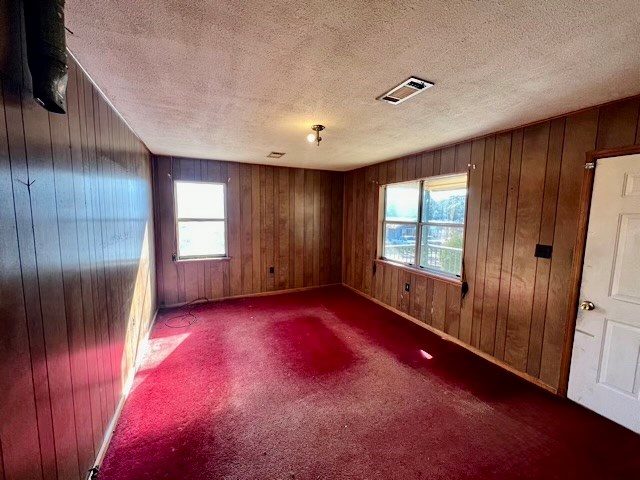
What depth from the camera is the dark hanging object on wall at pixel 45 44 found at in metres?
0.96

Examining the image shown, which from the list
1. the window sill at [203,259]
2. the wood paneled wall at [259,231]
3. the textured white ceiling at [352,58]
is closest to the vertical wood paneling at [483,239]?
the textured white ceiling at [352,58]

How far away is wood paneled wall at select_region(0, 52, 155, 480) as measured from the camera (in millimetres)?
928

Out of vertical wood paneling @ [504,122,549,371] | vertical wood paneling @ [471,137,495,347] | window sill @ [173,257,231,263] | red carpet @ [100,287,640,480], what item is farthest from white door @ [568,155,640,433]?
window sill @ [173,257,231,263]

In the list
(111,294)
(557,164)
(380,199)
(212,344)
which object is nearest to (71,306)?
(111,294)

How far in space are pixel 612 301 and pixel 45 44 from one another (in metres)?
3.58

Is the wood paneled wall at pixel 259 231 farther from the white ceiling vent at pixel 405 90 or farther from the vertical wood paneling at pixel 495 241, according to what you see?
the white ceiling vent at pixel 405 90

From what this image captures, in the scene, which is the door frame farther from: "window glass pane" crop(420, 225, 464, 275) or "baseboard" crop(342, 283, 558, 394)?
"window glass pane" crop(420, 225, 464, 275)

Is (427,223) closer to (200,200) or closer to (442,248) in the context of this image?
(442,248)

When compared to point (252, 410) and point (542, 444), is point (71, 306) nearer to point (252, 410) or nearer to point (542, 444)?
point (252, 410)

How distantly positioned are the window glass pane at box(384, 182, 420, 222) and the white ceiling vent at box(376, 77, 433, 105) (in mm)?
2068

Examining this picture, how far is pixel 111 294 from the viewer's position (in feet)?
6.42

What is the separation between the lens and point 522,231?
8.61 ft

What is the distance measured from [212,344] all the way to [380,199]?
10.9 ft

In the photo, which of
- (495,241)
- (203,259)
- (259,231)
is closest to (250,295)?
(203,259)
